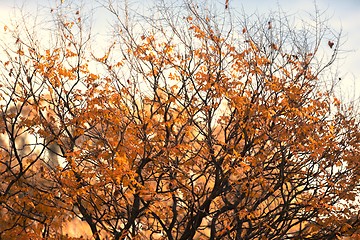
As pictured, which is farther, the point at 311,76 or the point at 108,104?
the point at 311,76

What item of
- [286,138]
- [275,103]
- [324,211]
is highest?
[275,103]

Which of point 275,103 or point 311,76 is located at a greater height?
point 311,76

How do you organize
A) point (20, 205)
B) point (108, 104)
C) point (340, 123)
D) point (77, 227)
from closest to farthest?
point (108, 104), point (20, 205), point (340, 123), point (77, 227)

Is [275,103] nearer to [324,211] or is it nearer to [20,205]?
[324,211]

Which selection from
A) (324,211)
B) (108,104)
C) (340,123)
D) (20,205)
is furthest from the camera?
(340,123)

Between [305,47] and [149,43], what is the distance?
4498 mm

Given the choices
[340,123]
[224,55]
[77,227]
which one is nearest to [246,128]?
[224,55]

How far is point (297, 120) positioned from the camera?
14.3 meters

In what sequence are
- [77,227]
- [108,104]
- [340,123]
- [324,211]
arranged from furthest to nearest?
[77,227] → [340,123] → [108,104] → [324,211]

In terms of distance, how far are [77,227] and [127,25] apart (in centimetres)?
1248

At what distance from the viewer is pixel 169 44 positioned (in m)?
15.5

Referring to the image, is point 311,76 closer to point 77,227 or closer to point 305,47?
point 305,47

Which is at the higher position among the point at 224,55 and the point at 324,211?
the point at 224,55

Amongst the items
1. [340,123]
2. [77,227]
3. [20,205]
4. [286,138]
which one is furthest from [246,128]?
[77,227]
